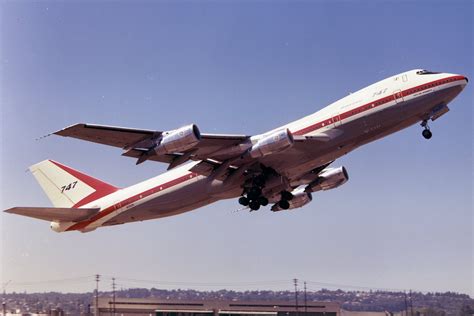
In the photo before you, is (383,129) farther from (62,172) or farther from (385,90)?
(62,172)

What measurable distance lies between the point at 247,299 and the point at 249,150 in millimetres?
42244

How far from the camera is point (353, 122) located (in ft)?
121

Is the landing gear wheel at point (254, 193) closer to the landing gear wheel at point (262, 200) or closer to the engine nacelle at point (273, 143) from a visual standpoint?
the landing gear wheel at point (262, 200)

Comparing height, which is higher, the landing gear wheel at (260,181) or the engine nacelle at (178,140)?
the engine nacelle at (178,140)

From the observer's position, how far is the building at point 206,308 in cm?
6294

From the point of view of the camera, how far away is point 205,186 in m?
41.0

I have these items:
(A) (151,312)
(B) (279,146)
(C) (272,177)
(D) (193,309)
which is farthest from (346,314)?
(B) (279,146)

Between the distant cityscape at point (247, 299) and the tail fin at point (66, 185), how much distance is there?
8.46m

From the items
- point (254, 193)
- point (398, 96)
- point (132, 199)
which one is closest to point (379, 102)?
point (398, 96)

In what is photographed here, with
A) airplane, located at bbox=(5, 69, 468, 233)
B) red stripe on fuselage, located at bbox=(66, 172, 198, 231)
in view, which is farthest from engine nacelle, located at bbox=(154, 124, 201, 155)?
red stripe on fuselage, located at bbox=(66, 172, 198, 231)

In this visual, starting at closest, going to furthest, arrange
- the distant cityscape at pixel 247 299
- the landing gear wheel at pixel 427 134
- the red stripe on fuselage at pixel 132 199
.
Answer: the landing gear wheel at pixel 427 134, the red stripe on fuselage at pixel 132 199, the distant cityscape at pixel 247 299

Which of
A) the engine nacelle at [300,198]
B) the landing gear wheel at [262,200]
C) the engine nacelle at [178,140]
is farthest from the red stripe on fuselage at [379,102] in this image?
the engine nacelle at [300,198]

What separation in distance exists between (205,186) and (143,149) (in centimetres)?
699

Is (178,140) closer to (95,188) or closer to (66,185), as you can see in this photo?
(95,188)
